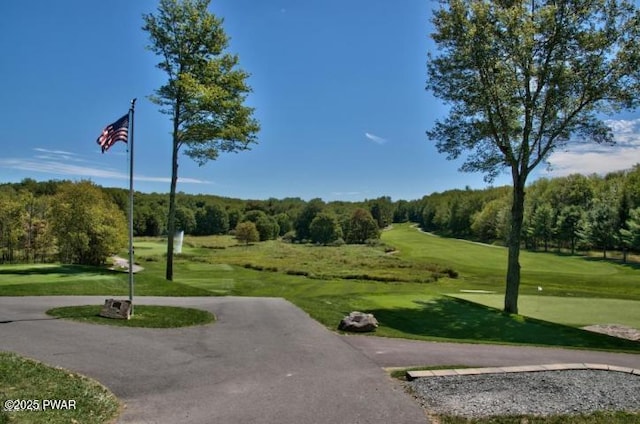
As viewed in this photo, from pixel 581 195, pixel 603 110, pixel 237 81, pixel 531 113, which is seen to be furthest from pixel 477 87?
pixel 581 195

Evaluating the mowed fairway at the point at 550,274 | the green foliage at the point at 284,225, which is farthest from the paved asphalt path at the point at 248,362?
the green foliage at the point at 284,225

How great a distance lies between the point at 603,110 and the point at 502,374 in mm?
17325

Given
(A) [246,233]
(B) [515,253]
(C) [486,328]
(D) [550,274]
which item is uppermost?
(B) [515,253]

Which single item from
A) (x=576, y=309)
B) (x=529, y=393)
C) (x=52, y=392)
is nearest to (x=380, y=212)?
(x=576, y=309)

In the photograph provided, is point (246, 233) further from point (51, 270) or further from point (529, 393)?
point (529, 393)

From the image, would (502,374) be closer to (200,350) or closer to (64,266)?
(200,350)

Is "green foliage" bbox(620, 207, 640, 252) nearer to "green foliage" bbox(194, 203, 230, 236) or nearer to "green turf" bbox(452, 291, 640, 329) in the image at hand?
"green turf" bbox(452, 291, 640, 329)

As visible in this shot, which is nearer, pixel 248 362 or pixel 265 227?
pixel 248 362

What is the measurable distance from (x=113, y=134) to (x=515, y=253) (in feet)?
60.5

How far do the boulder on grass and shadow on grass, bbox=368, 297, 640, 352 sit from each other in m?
2.04

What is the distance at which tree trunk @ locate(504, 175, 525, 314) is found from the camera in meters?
20.4

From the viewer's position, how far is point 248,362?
379 inches

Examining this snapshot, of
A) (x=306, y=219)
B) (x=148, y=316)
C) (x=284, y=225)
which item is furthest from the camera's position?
(x=284, y=225)

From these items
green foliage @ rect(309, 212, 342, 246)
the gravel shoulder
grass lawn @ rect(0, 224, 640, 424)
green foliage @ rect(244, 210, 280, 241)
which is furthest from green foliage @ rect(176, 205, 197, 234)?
the gravel shoulder
